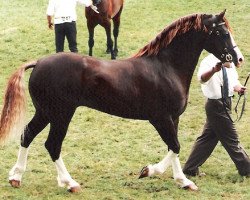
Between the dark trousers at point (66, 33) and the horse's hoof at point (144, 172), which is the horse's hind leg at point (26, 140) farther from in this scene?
the dark trousers at point (66, 33)

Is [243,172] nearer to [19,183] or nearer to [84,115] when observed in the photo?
[19,183]

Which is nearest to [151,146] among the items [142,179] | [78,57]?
[142,179]

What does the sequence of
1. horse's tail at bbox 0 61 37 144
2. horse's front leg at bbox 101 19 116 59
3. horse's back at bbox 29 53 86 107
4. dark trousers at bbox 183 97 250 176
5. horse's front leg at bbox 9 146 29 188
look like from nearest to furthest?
horse's back at bbox 29 53 86 107 < horse's tail at bbox 0 61 37 144 < horse's front leg at bbox 9 146 29 188 < dark trousers at bbox 183 97 250 176 < horse's front leg at bbox 101 19 116 59

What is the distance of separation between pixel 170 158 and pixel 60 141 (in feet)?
4.05

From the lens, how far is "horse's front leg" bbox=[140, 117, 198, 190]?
6059mm

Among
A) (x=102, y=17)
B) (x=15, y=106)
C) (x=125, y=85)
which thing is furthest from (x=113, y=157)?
(x=102, y=17)

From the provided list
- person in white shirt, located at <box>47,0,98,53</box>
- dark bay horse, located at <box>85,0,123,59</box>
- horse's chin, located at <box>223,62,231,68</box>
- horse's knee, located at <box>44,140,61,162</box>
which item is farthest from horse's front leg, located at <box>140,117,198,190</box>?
dark bay horse, located at <box>85,0,123,59</box>

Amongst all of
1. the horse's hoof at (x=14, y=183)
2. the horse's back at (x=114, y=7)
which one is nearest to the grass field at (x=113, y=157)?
the horse's hoof at (x=14, y=183)

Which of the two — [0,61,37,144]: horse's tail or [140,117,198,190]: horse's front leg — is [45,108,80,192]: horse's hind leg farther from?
[140,117,198,190]: horse's front leg

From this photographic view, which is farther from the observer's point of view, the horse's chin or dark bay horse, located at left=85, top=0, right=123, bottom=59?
dark bay horse, located at left=85, top=0, right=123, bottom=59

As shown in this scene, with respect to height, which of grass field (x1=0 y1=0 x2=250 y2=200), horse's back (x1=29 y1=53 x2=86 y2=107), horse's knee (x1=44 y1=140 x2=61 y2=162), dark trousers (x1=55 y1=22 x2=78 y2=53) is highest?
horse's back (x1=29 y1=53 x2=86 y2=107)

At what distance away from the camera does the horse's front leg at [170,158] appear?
6.06m

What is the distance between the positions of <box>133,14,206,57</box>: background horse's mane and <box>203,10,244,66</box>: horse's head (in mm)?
89

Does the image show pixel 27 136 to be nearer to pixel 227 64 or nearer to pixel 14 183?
pixel 14 183
